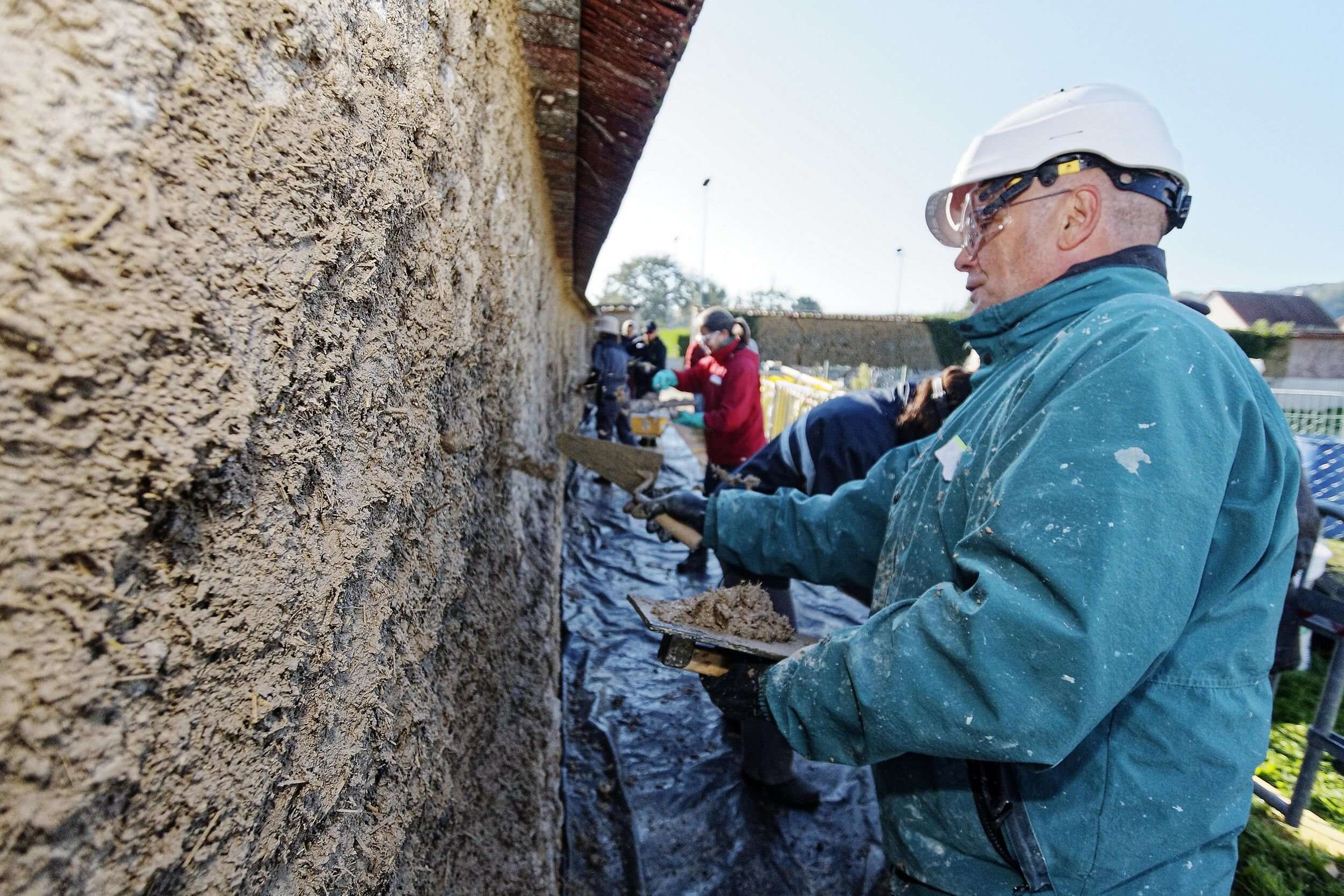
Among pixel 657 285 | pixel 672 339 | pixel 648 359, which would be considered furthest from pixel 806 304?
pixel 648 359


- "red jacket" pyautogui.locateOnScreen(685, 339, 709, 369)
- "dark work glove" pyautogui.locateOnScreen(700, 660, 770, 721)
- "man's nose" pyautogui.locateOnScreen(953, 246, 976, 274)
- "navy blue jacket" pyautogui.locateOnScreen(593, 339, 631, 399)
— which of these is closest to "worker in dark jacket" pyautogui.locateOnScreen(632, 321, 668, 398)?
"navy blue jacket" pyautogui.locateOnScreen(593, 339, 631, 399)

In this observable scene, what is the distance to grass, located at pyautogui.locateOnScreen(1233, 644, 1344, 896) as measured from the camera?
304 centimetres

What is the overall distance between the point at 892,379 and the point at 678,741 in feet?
80.7

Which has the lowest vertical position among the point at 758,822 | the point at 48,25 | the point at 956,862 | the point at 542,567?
the point at 758,822

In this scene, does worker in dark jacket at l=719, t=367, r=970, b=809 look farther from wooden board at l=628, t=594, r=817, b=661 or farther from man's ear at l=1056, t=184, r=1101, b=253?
man's ear at l=1056, t=184, r=1101, b=253

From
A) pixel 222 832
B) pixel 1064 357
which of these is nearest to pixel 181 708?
pixel 222 832

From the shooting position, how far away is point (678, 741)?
11.6 ft

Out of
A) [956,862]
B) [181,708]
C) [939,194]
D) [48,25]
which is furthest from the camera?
[939,194]

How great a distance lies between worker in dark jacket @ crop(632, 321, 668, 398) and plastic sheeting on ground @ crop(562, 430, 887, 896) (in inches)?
404

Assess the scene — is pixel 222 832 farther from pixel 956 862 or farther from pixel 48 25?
pixel 956 862

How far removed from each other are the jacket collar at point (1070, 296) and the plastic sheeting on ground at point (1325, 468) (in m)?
3.10

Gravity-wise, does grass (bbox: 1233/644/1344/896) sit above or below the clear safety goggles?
below

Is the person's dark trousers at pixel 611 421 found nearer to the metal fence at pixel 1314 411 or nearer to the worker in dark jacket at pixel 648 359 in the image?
the worker in dark jacket at pixel 648 359

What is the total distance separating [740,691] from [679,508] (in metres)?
1.26
